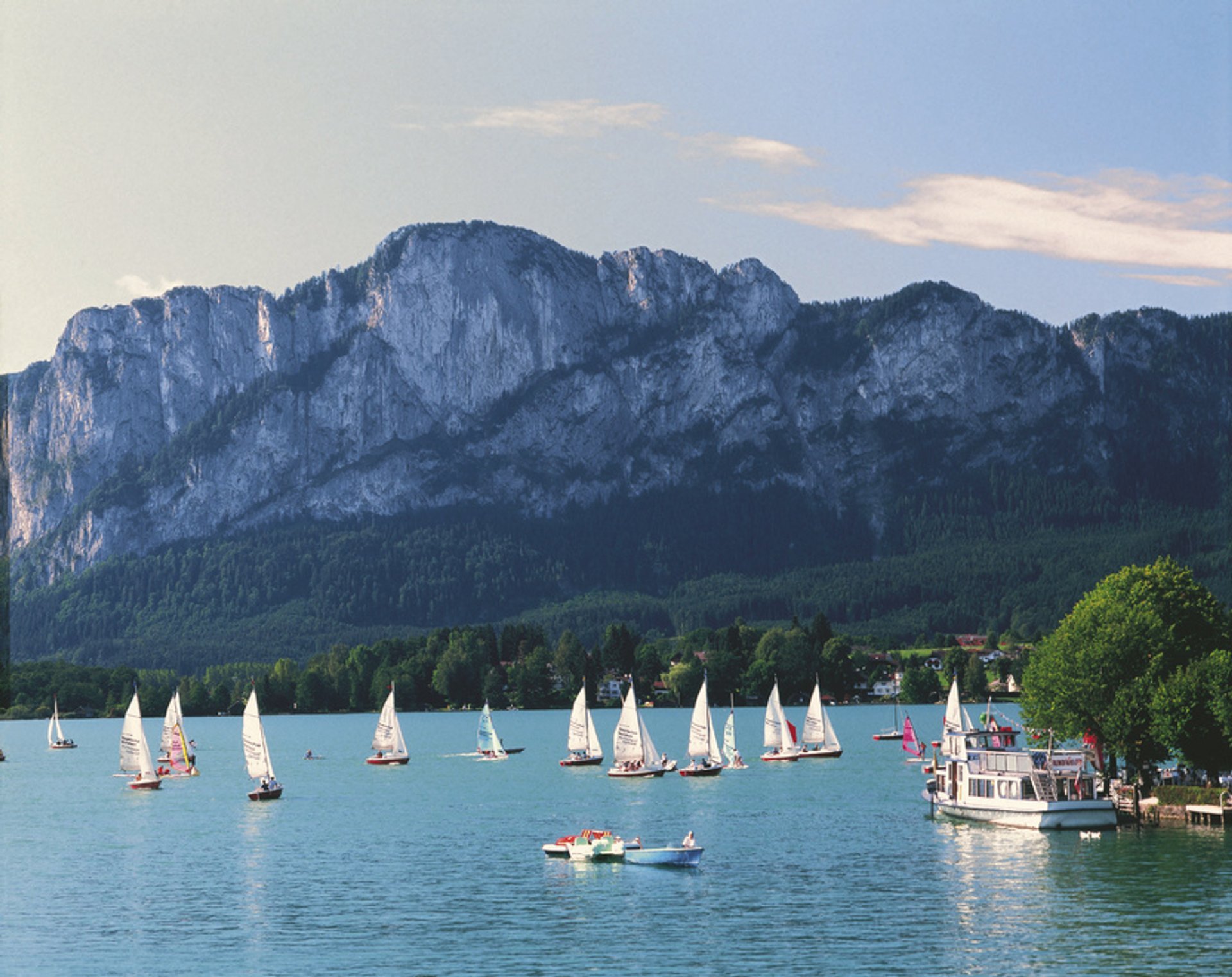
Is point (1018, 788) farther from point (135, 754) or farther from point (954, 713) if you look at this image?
point (135, 754)

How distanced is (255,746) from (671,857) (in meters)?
67.8

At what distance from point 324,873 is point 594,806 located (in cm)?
4256

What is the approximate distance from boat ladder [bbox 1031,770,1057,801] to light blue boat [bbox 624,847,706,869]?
28.2 m

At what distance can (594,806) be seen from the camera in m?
149

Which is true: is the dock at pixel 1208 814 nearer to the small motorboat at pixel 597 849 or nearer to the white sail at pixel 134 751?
the small motorboat at pixel 597 849

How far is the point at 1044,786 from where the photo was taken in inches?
4712

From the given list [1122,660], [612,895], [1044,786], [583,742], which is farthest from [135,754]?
[1122,660]

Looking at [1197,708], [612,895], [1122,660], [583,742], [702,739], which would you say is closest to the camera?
[612,895]

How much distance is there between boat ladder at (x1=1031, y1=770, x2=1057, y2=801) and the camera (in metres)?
119

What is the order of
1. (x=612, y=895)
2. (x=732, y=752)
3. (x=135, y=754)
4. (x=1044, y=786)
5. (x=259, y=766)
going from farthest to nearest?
(x=732, y=752)
(x=135, y=754)
(x=259, y=766)
(x=1044, y=786)
(x=612, y=895)

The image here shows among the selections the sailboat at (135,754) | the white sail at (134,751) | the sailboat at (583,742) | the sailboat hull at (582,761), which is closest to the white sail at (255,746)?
the sailboat at (135,754)

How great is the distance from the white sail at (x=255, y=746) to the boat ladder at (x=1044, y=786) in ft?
239

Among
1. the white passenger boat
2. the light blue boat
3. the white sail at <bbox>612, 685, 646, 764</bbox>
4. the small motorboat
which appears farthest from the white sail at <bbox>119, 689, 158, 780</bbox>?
the white passenger boat

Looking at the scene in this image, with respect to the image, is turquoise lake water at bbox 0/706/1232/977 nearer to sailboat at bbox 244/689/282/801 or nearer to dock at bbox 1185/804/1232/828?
dock at bbox 1185/804/1232/828
